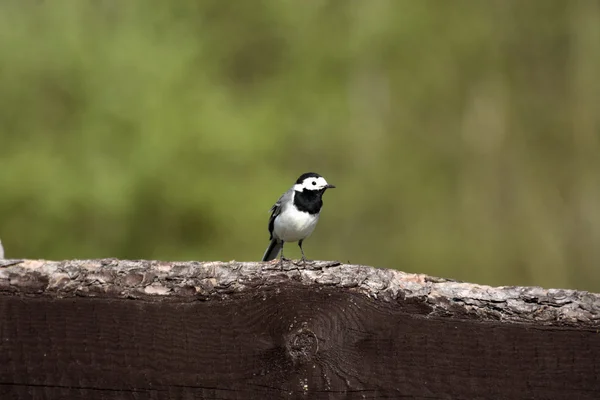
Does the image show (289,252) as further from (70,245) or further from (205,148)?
(70,245)

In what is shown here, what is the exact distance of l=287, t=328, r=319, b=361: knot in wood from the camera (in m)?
1.21

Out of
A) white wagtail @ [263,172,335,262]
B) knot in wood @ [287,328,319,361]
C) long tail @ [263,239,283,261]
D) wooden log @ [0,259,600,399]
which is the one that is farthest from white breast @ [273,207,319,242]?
knot in wood @ [287,328,319,361]

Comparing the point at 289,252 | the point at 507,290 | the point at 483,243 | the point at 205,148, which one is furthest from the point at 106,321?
the point at 205,148

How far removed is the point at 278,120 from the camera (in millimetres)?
8742

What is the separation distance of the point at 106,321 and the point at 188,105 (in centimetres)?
738

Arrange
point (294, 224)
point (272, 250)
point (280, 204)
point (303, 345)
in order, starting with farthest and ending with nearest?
point (272, 250) < point (280, 204) < point (294, 224) < point (303, 345)

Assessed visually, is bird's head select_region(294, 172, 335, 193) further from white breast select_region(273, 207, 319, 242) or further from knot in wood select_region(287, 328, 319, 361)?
knot in wood select_region(287, 328, 319, 361)

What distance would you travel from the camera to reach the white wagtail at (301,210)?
143 inches

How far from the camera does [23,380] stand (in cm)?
135

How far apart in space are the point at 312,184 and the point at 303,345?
252 centimetres

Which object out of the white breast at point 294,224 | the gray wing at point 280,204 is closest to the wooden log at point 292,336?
the white breast at point 294,224

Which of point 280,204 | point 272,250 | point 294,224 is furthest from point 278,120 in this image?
point 294,224

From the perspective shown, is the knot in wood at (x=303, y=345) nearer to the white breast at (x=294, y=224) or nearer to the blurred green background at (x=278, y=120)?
the white breast at (x=294, y=224)

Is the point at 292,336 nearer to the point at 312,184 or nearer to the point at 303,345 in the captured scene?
the point at 303,345
